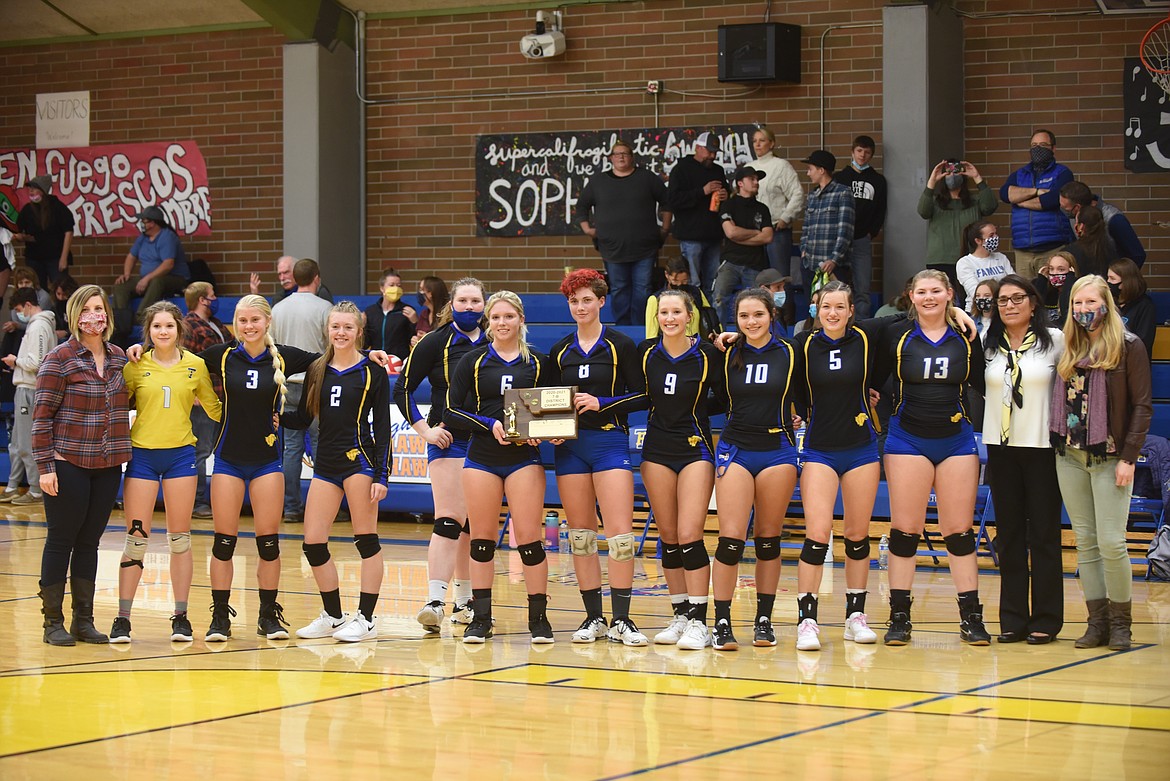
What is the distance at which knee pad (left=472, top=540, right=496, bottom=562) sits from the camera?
289 inches

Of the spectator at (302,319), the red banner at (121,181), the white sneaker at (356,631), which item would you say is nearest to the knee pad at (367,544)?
the white sneaker at (356,631)

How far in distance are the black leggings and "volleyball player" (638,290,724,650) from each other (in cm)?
274

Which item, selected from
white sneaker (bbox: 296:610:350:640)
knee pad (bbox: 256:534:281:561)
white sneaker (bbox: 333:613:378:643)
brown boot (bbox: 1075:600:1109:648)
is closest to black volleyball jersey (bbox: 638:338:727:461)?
white sneaker (bbox: 333:613:378:643)

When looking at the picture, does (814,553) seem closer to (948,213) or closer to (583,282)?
(583,282)

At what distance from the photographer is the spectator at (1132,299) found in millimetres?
10258

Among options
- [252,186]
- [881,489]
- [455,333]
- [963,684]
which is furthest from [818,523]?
[252,186]

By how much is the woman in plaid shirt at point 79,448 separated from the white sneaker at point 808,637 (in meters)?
3.50

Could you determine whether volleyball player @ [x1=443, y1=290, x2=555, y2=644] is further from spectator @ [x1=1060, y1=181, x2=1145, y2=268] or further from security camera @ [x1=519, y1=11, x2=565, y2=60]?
security camera @ [x1=519, y1=11, x2=565, y2=60]

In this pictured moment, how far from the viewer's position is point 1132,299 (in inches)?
415

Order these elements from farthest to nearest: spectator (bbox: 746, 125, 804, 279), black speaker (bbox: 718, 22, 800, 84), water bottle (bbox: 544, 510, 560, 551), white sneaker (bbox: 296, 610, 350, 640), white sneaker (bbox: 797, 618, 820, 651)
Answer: black speaker (bbox: 718, 22, 800, 84) → spectator (bbox: 746, 125, 804, 279) → water bottle (bbox: 544, 510, 560, 551) → white sneaker (bbox: 296, 610, 350, 640) → white sneaker (bbox: 797, 618, 820, 651)

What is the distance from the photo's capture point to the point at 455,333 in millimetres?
7754

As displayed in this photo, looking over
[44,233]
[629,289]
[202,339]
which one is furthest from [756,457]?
[44,233]

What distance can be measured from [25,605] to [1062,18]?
11.1 m

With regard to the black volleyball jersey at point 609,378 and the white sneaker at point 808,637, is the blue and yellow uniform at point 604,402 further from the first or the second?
the white sneaker at point 808,637
